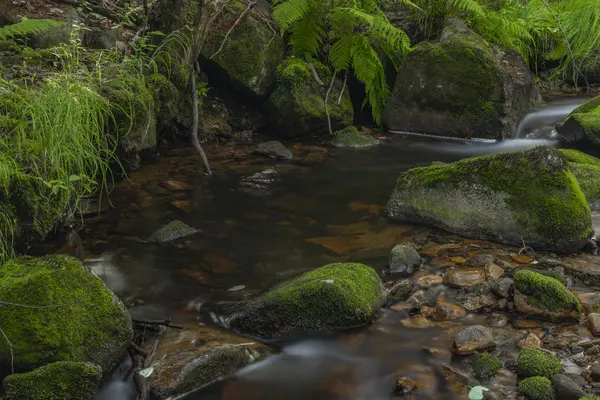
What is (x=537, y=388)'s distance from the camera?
2691 millimetres

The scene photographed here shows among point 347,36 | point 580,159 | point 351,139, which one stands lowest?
point 351,139

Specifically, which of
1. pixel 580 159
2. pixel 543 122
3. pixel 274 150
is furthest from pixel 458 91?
pixel 274 150

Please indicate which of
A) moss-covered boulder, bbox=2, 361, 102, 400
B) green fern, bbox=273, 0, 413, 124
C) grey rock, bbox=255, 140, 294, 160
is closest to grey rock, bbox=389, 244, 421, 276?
moss-covered boulder, bbox=2, 361, 102, 400

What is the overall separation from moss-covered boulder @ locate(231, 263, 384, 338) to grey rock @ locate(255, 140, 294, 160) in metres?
3.59

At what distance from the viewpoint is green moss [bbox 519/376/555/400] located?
2.67 m

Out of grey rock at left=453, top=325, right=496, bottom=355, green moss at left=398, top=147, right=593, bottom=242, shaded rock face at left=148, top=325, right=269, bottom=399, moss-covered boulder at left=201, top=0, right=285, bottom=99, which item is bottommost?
shaded rock face at left=148, top=325, right=269, bottom=399

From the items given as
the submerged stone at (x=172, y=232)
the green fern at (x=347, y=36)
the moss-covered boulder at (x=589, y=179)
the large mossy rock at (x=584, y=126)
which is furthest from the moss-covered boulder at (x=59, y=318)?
the large mossy rock at (x=584, y=126)

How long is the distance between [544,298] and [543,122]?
5173mm

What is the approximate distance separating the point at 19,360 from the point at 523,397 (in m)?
2.39

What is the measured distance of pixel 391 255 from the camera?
13.8 ft

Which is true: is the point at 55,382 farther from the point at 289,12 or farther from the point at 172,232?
the point at 289,12

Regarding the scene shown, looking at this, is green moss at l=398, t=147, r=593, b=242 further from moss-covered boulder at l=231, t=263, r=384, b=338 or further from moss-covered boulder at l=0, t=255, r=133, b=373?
moss-covered boulder at l=0, t=255, r=133, b=373

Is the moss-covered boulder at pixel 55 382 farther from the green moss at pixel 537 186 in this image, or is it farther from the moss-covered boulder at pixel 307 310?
the green moss at pixel 537 186

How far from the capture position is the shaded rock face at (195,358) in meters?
2.87
